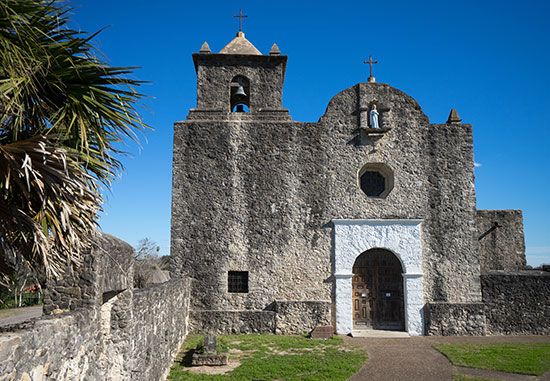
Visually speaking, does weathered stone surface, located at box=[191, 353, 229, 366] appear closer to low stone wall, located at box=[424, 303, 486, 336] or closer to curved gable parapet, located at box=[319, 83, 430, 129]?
low stone wall, located at box=[424, 303, 486, 336]

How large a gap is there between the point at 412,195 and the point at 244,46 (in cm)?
800

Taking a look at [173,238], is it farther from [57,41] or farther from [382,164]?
[57,41]

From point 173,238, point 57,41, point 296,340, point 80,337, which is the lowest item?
point 296,340

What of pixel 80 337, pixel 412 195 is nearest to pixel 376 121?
pixel 412 195

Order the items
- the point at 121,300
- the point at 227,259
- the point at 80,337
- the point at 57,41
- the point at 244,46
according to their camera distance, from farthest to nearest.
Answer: the point at 244,46, the point at 227,259, the point at 121,300, the point at 57,41, the point at 80,337

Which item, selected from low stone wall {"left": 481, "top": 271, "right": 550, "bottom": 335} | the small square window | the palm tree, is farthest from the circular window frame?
the palm tree

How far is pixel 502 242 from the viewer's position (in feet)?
54.0

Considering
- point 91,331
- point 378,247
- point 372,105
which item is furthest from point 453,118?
point 91,331

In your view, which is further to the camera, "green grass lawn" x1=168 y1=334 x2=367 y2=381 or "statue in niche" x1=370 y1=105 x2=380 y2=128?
"statue in niche" x1=370 y1=105 x2=380 y2=128

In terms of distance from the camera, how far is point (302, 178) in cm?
1422

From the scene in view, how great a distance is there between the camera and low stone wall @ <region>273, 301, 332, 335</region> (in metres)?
13.2

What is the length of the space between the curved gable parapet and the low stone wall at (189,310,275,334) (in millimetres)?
6758

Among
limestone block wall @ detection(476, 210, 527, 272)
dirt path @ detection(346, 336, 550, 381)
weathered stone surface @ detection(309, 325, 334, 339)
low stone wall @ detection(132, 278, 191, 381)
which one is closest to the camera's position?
low stone wall @ detection(132, 278, 191, 381)

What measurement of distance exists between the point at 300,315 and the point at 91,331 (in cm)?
955
